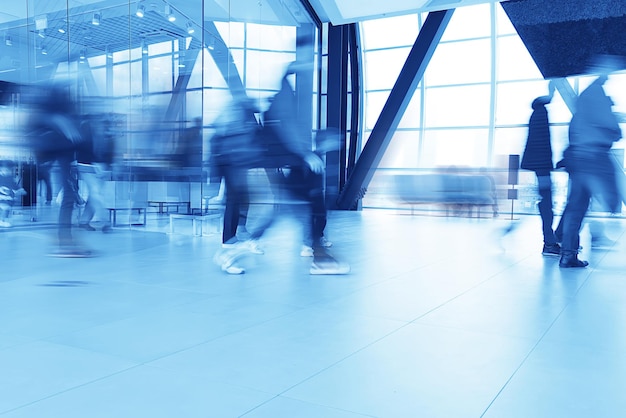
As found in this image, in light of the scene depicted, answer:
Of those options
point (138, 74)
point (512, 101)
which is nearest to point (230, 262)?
point (138, 74)

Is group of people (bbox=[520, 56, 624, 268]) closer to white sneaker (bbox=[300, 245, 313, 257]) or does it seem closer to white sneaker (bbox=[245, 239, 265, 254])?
white sneaker (bbox=[300, 245, 313, 257])

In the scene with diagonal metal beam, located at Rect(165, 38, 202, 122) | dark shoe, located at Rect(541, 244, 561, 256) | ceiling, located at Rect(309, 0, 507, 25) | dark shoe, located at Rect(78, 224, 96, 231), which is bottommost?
dark shoe, located at Rect(78, 224, 96, 231)

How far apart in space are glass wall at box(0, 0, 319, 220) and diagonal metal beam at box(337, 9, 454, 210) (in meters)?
4.22

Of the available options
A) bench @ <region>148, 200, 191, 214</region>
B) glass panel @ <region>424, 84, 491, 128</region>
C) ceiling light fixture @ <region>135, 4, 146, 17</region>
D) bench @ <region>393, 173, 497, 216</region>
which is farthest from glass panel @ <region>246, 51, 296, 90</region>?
glass panel @ <region>424, 84, 491, 128</region>

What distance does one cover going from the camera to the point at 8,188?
→ 864 cm

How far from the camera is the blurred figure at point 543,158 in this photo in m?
5.53

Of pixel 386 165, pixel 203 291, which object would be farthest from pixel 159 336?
pixel 386 165

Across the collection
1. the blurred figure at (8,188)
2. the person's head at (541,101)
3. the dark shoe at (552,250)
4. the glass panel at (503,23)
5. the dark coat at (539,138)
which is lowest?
the dark shoe at (552,250)

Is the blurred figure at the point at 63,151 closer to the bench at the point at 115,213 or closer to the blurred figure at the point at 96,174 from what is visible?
the blurred figure at the point at 96,174

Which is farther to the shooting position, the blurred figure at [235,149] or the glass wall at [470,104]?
the glass wall at [470,104]

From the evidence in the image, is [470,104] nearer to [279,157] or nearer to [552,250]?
[552,250]

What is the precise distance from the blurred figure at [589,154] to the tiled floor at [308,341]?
1.30 ft

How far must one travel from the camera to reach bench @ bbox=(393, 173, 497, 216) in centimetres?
1573

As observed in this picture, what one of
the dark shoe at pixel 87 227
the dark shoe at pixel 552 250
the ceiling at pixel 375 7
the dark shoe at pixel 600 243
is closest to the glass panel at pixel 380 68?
the ceiling at pixel 375 7
